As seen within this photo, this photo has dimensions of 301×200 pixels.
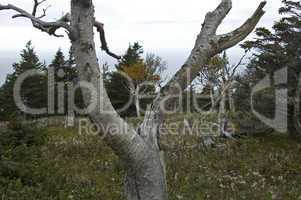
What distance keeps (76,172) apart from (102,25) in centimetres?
696

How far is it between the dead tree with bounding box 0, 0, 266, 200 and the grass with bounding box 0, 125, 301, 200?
3286 millimetres

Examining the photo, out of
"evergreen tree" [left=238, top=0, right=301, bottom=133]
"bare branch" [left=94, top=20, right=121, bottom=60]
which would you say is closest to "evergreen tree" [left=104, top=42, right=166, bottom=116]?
"evergreen tree" [left=238, top=0, right=301, bottom=133]

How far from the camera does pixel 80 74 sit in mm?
8008

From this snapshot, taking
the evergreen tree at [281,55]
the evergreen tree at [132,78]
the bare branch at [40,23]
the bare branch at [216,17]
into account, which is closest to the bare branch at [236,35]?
the bare branch at [216,17]

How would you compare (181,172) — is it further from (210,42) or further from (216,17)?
(216,17)

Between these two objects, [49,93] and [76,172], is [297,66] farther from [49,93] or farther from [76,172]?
[49,93]

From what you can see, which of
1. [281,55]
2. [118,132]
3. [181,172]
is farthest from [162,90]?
[281,55]

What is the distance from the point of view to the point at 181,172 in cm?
1474

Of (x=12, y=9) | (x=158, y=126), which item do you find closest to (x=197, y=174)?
(x=158, y=126)

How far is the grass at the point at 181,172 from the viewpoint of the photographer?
1206cm

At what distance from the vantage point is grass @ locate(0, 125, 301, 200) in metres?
12.1

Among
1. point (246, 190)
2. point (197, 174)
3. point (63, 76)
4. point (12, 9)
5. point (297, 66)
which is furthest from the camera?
point (63, 76)

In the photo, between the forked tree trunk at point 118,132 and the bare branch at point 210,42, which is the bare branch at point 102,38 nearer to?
the forked tree trunk at point 118,132

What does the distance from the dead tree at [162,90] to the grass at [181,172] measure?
3.29 meters
